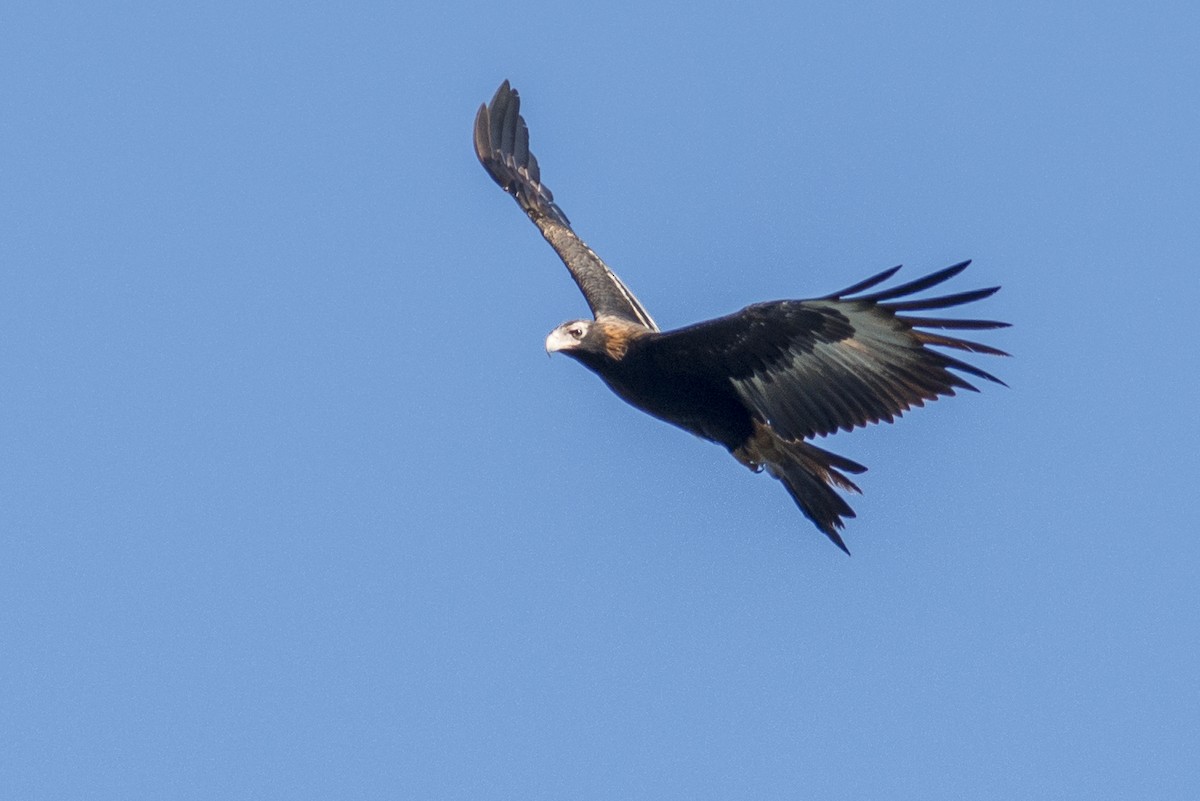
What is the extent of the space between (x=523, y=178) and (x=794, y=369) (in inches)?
210

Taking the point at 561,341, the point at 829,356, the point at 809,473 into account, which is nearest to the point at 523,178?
the point at 561,341

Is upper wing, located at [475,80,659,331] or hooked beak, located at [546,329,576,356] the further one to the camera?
upper wing, located at [475,80,659,331]

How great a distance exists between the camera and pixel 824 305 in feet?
38.7

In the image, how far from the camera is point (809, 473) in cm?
1327

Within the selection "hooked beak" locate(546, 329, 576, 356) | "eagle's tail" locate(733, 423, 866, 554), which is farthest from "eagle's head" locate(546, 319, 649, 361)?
"eagle's tail" locate(733, 423, 866, 554)

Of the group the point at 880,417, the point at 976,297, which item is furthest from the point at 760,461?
the point at 976,297

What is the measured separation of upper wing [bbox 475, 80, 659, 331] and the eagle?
105 cm

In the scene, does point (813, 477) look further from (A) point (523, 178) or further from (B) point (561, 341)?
(A) point (523, 178)

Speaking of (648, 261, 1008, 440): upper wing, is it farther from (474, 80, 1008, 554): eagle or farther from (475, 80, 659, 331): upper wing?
(475, 80, 659, 331): upper wing

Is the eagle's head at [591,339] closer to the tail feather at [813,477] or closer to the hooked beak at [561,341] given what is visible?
the hooked beak at [561,341]

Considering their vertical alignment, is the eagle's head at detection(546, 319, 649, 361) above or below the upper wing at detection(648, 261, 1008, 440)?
above

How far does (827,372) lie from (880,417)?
42cm

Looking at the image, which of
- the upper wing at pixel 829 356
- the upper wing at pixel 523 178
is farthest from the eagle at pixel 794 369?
the upper wing at pixel 523 178

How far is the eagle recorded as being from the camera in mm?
11711
